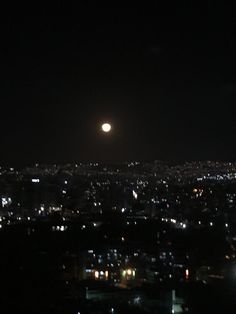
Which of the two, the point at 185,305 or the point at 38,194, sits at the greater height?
the point at 38,194

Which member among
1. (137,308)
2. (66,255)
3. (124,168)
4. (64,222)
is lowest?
(137,308)

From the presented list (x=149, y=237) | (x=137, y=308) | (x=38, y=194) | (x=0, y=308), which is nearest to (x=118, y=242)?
(x=149, y=237)

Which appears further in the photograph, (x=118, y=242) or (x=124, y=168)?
(x=124, y=168)

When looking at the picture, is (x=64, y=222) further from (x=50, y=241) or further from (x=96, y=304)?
(x=96, y=304)

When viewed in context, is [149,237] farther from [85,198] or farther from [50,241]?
[85,198]

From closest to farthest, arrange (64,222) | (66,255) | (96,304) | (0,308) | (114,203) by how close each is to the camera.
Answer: (0,308) → (96,304) → (66,255) → (64,222) → (114,203)

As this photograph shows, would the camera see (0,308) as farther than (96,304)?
No

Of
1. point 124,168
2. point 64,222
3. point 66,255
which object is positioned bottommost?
point 66,255

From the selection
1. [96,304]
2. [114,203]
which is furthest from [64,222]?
[96,304]

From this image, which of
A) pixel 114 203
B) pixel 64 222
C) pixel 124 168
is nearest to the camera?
pixel 64 222
